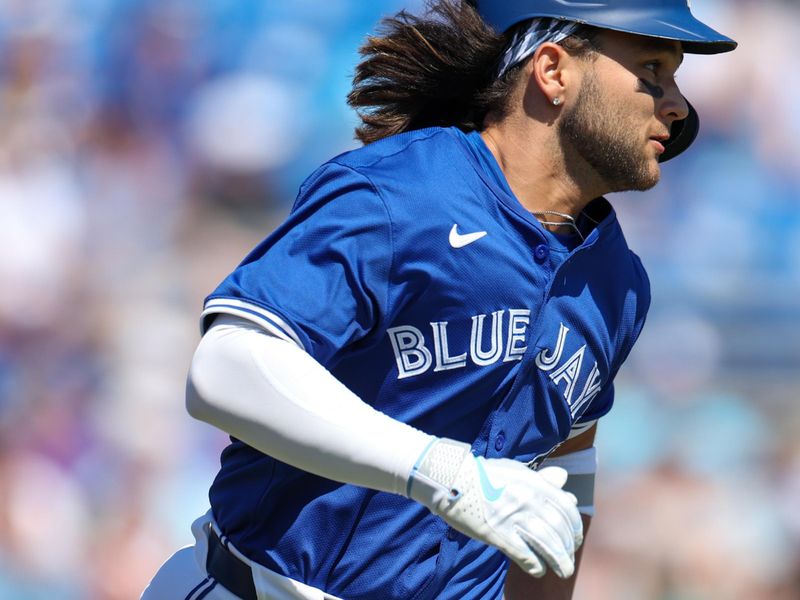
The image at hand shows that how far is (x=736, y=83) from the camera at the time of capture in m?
5.61

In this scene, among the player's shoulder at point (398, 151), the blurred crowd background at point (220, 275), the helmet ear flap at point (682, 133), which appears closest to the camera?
the player's shoulder at point (398, 151)

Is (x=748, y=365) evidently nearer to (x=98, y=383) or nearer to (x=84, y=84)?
(x=98, y=383)

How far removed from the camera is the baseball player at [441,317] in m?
1.79

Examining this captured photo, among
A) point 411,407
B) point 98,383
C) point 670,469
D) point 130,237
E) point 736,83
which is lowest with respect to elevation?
point 670,469

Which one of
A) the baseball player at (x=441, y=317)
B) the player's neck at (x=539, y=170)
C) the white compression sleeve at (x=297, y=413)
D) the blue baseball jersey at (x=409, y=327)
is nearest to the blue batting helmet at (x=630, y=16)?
the baseball player at (x=441, y=317)

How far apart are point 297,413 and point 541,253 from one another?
683 mm

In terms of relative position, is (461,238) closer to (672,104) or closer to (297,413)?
(297,413)

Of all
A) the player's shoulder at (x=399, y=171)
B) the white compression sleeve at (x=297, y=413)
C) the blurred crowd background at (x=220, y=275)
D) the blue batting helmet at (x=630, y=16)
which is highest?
the blue batting helmet at (x=630, y=16)

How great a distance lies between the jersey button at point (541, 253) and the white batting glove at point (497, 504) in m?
0.57

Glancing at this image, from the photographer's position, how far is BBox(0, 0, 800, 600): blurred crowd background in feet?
16.0

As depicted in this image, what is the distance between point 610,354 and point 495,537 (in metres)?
0.83

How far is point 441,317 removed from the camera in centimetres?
207

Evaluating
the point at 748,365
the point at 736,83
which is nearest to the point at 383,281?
the point at 748,365

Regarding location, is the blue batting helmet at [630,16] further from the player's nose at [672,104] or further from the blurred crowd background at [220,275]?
the blurred crowd background at [220,275]
